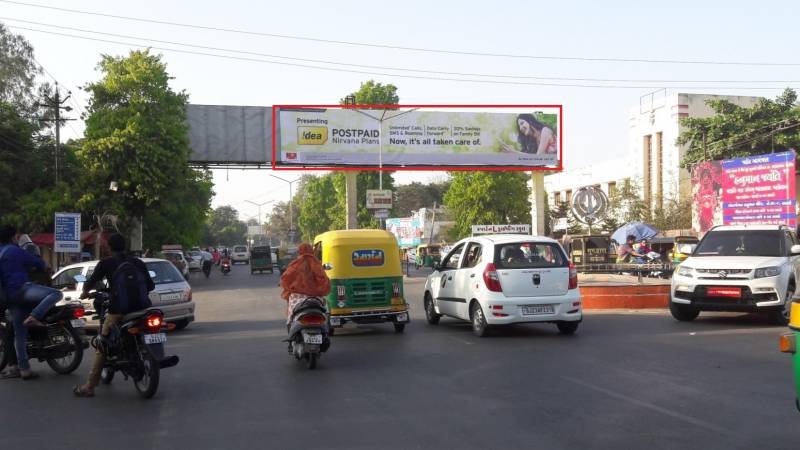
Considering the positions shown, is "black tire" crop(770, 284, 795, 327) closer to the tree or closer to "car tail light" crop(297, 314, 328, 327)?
"car tail light" crop(297, 314, 328, 327)

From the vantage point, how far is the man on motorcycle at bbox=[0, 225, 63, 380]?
994 cm

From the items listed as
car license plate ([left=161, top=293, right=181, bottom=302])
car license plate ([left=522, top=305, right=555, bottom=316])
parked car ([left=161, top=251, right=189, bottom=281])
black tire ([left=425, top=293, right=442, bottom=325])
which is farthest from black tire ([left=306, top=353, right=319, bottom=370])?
parked car ([left=161, top=251, right=189, bottom=281])

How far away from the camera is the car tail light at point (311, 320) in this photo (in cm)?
1055

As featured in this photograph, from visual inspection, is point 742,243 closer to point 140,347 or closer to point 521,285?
point 521,285

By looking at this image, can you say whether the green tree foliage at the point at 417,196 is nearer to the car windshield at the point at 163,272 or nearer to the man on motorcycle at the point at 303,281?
the car windshield at the point at 163,272

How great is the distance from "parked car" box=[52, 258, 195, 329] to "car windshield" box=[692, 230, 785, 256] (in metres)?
9.84

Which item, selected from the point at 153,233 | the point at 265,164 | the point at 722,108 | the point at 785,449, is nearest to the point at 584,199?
the point at 785,449

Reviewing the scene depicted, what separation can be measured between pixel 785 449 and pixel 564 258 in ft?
25.0

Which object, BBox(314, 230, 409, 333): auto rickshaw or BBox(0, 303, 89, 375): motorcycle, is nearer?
BBox(0, 303, 89, 375): motorcycle

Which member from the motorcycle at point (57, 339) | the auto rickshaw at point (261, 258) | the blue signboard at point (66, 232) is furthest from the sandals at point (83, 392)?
the auto rickshaw at point (261, 258)

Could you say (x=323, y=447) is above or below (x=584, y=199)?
below

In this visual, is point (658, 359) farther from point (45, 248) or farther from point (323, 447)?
point (45, 248)

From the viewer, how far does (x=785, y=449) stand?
5.98 m

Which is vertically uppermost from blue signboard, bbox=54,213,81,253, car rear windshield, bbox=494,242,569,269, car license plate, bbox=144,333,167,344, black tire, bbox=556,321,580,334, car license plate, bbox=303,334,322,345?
blue signboard, bbox=54,213,81,253
